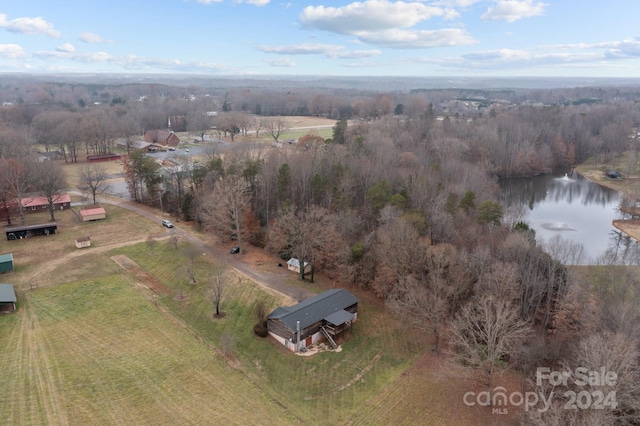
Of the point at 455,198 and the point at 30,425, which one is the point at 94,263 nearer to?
the point at 30,425

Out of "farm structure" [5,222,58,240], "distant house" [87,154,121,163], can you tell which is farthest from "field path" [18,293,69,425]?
"distant house" [87,154,121,163]

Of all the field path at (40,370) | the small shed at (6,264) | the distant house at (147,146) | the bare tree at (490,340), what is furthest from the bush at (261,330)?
the distant house at (147,146)

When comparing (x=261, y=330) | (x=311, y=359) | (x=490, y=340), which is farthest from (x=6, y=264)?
(x=490, y=340)

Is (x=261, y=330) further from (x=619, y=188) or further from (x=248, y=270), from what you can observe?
(x=619, y=188)

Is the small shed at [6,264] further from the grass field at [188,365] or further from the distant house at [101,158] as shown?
the distant house at [101,158]

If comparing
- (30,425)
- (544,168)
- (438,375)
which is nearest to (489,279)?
(438,375)

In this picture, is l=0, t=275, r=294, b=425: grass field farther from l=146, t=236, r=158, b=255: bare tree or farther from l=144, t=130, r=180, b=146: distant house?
l=144, t=130, r=180, b=146: distant house
